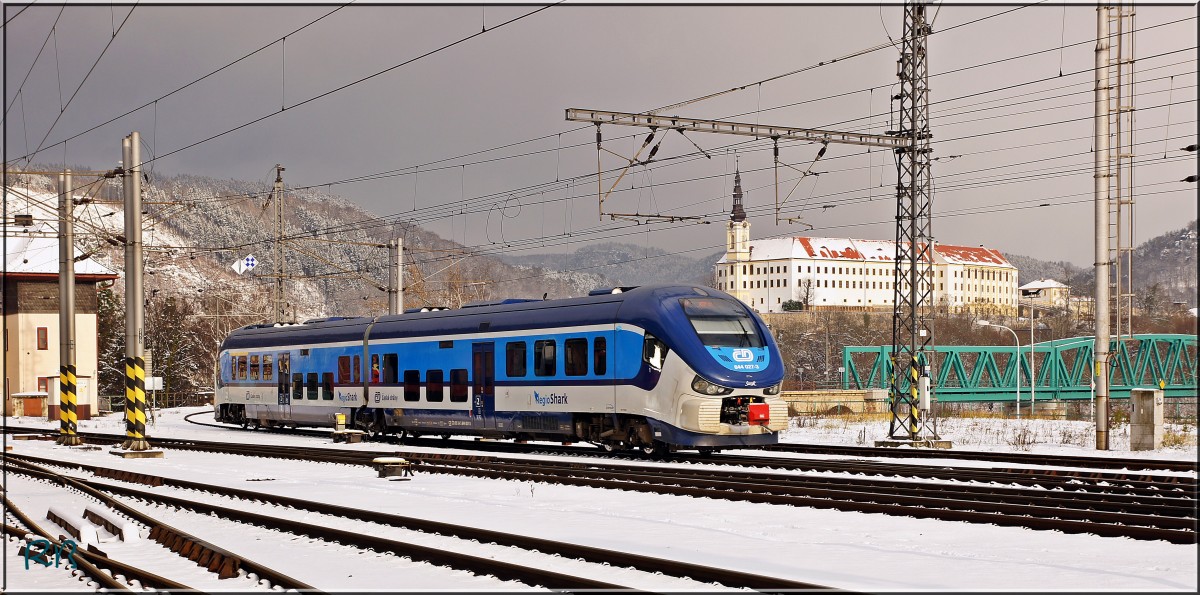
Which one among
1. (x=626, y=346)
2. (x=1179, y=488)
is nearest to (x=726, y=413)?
(x=626, y=346)

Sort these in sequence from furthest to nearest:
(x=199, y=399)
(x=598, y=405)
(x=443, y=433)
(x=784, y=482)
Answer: (x=199, y=399)
(x=443, y=433)
(x=598, y=405)
(x=784, y=482)

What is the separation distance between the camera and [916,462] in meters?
23.0

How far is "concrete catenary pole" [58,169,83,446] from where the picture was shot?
32812 mm

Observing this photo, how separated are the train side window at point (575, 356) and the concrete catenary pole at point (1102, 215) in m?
10.9

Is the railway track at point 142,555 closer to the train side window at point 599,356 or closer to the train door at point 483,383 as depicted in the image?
the train side window at point 599,356

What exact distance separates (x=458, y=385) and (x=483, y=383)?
45.5 inches

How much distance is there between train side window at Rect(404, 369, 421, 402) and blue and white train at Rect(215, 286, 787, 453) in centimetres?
3

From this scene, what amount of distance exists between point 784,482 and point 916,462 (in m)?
5.93

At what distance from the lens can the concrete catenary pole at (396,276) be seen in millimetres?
43781

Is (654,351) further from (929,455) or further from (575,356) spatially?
(929,455)

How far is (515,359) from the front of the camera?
87.9 feet

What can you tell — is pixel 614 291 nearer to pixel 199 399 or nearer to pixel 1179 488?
pixel 1179 488

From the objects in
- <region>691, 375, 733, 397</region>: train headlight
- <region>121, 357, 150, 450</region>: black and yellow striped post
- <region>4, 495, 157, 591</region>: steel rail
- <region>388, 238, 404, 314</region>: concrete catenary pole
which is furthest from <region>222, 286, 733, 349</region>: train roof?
<region>4, 495, 157, 591</region>: steel rail

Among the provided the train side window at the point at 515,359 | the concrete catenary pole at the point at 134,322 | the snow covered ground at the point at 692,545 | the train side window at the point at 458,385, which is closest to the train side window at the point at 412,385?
the train side window at the point at 458,385
